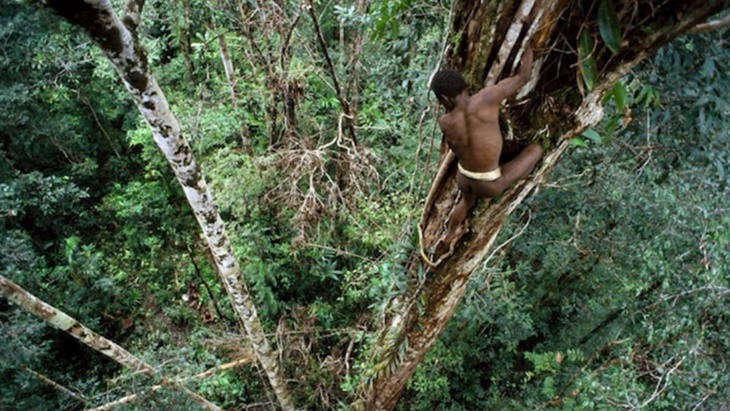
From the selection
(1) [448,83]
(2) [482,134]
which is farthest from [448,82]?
(2) [482,134]

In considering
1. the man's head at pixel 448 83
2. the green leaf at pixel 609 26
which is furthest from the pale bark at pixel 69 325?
the green leaf at pixel 609 26

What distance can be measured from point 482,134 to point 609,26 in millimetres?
700

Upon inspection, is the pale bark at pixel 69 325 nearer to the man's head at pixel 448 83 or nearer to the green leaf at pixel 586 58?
the man's head at pixel 448 83

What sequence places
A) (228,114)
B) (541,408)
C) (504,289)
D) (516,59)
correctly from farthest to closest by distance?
(228,114) → (541,408) → (504,289) → (516,59)

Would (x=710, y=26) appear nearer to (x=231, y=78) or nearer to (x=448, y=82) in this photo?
(x=448, y=82)

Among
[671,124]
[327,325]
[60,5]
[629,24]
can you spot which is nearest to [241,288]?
[327,325]

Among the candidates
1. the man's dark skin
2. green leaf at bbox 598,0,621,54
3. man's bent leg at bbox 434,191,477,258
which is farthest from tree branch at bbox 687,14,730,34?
man's bent leg at bbox 434,191,477,258

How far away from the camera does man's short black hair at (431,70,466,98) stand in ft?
7.08

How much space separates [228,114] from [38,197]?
3062 mm

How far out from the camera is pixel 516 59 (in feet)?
6.95

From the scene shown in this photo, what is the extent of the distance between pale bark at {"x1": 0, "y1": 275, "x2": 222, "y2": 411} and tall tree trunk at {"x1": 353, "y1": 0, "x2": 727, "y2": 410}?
2894 millimetres

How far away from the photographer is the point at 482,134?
223 centimetres

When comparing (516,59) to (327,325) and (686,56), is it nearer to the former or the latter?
(686,56)

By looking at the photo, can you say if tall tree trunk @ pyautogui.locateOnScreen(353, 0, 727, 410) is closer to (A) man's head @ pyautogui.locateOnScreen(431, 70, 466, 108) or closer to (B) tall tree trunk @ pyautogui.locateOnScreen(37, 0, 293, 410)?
(A) man's head @ pyautogui.locateOnScreen(431, 70, 466, 108)
